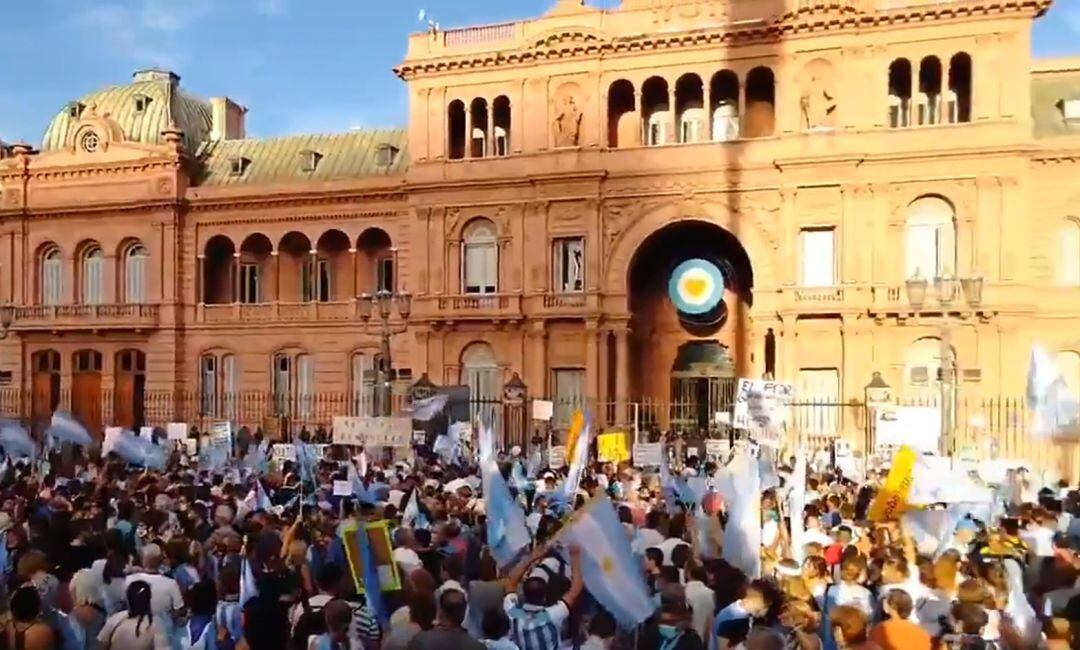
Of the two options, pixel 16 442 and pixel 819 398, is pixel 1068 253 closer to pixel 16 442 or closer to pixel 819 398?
pixel 819 398

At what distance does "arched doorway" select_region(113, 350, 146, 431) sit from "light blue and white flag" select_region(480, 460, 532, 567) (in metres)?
36.0

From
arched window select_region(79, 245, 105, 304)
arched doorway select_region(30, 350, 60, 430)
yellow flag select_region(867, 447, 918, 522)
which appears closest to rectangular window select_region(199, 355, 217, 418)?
arched window select_region(79, 245, 105, 304)

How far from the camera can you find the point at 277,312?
43.0 meters

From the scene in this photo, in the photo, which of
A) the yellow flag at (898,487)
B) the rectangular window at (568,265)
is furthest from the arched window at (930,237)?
the yellow flag at (898,487)

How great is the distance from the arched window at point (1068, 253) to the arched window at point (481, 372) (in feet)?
62.0

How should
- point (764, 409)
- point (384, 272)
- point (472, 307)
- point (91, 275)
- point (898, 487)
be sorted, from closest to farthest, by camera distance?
1. point (898, 487)
2. point (764, 409)
3. point (472, 307)
4. point (384, 272)
5. point (91, 275)

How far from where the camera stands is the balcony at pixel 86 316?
143 ft

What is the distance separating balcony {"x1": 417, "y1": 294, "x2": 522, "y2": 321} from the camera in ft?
123

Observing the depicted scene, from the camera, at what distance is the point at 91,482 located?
56.8 feet

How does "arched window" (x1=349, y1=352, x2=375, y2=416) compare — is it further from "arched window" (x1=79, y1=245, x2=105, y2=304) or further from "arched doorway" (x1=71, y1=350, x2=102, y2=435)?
"arched window" (x1=79, y1=245, x2=105, y2=304)

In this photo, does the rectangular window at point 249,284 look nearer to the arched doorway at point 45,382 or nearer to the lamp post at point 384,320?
the lamp post at point 384,320

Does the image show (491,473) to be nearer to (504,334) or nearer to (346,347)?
(504,334)

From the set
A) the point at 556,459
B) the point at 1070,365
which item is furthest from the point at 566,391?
the point at 1070,365

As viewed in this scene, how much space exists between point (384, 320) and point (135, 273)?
21.2 meters
